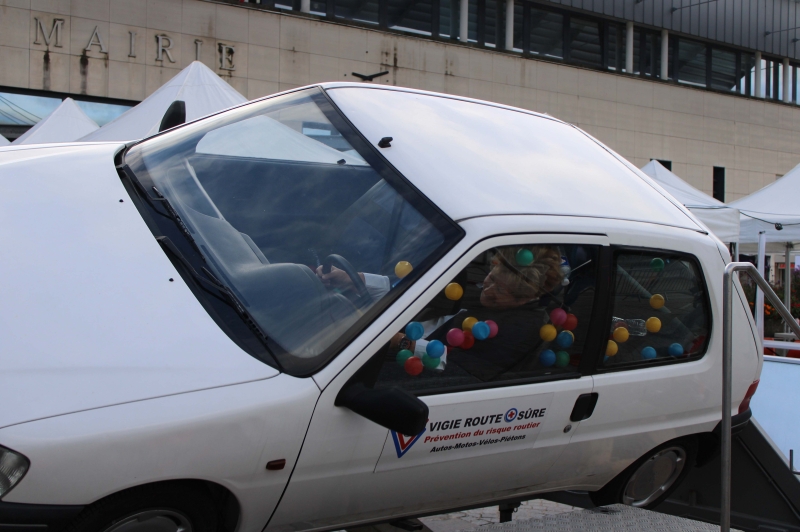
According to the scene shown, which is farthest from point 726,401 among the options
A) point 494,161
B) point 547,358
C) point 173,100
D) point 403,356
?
point 173,100

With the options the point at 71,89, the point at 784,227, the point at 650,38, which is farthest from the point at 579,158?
the point at 650,38

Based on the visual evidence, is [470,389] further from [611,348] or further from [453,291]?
[611,348]

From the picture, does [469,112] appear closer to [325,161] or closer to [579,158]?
[579,158]

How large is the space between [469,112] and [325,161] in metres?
0.85

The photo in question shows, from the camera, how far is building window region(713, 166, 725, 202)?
25.9 meters

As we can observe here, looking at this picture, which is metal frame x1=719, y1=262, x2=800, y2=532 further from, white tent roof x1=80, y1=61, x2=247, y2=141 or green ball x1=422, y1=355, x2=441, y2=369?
white tent roof x1=80, y1=61, x2=247, y2=141

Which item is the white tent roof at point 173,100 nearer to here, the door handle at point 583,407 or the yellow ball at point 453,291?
the yellow ball at point 453,291

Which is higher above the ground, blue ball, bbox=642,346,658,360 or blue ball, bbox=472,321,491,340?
blue ball, bbox=472,321,491,340

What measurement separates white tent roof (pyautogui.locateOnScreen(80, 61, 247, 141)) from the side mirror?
6.02m

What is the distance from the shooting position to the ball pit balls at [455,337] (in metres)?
2.48

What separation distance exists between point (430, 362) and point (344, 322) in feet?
1.20

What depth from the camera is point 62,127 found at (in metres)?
9.75

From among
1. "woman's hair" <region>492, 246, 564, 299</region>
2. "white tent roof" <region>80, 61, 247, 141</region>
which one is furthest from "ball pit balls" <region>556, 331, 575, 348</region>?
"white tent roof" <region>80, 61, 247, 141</region>

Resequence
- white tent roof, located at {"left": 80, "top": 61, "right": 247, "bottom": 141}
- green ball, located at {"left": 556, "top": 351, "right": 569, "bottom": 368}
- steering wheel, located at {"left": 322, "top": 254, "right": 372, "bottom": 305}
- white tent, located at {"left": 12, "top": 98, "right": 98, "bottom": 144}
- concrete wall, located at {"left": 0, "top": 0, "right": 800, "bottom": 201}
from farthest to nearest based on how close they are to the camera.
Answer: concrete wall, located at {"left": 0, "top": 0, "right": 800, "bottom": 201} < white tent, located at {"left": 12, "top": 98, "right": 98, "bottom": 144} < white tent roof, located at {"left": 80, "top": 61, "right": 247, "bottom": 141} < green ball, located at {"left": 556, "top": 351, "right": 569, "bottom": 368} < steering wheel, located at {"left": 322, "top": 254, "right": 372, "bottom": 305}
